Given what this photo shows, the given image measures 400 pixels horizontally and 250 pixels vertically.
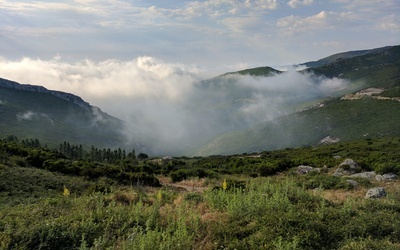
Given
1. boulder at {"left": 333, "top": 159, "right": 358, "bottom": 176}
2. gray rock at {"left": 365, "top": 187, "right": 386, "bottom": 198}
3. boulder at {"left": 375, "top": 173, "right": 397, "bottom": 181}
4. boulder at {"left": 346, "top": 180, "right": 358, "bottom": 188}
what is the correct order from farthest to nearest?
boulder at {"left": 333, "top": 159, "right": 358, "bottom": 176} < boulder at {"left": 375, "top": 173, "right": 397, "bottom": 181} < boulder at {"left": 346, "top": 180, "right": 358, "bottom": 188} < gray rock at {"left": 365, "top": 187, "right": 386, "bottom": 198}

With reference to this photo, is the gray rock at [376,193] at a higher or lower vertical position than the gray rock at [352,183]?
higher

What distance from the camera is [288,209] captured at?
40.8 ft

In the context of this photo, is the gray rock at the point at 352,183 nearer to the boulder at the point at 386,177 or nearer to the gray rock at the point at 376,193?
the gray rock at the point at 376,193

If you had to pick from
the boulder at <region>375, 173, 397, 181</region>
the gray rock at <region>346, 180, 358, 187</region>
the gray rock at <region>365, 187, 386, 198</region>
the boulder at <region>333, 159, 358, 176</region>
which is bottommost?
the boulder at <region>333, 159, 358, 176</region>

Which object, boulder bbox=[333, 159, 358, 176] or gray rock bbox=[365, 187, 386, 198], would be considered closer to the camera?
gray rock bbox=[365, 187, 386, 198]

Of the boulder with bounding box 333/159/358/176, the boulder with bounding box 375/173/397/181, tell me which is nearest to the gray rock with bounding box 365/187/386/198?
the boulder with bounding box 375/173/397/181

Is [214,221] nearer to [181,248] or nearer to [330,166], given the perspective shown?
[181,248]

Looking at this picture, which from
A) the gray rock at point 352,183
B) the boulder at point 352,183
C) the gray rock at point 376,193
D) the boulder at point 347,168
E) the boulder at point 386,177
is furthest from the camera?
the boulder at point 347,168

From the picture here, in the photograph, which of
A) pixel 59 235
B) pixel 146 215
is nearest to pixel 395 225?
pixel 146 215

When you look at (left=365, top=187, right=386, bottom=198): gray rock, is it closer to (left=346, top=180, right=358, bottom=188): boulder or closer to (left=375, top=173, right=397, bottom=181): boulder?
(left=346, top=180, right=358, bottom=188): boulder

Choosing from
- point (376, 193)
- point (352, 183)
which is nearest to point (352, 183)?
point (352, 183)

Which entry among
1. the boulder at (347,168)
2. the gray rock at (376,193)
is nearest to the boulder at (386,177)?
the boulder at (347,168)

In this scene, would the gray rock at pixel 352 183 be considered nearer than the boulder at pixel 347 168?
Yes

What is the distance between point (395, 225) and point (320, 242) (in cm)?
341
